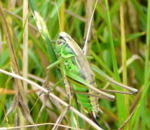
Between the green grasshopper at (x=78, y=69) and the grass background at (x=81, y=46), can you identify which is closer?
the green grasshopper at (x=78, y=69)

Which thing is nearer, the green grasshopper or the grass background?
the green grasshopper

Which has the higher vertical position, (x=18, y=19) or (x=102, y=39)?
(x=18, y=19)

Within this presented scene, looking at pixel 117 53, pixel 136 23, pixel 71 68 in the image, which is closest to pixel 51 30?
pixel 117 53

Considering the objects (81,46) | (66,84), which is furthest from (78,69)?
(81,46)

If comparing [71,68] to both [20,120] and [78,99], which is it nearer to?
[78,99]

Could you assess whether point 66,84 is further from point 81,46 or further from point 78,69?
point 81,46
